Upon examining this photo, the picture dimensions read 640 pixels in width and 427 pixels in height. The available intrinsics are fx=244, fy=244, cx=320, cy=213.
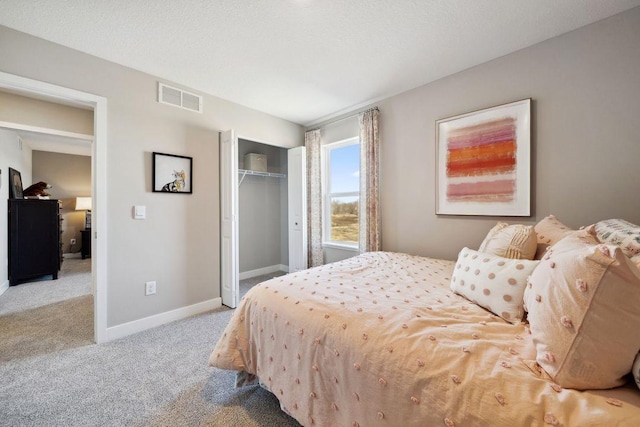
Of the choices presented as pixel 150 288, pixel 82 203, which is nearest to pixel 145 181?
pixel 150 288

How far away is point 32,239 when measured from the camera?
390 centimetres

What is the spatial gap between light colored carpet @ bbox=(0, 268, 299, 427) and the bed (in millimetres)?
232

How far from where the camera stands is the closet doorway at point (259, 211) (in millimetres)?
2982

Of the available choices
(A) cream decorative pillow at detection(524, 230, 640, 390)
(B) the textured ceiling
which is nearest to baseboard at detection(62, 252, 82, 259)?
(B) the textured ceiling

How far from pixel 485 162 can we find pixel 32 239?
642cm

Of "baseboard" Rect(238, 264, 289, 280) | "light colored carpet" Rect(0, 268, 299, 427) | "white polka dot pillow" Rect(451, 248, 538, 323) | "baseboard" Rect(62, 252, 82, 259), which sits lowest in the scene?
"light colored carpet" Rect(0, 268, 299, 427)

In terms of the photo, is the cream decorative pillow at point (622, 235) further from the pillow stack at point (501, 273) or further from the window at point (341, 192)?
the window at point (341, 192)

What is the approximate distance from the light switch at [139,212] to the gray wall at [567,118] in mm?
2958

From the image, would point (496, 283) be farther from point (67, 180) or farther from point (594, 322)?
point (67, 180)

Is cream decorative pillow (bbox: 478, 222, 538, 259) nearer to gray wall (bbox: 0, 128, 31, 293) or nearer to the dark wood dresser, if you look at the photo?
gray wall (bbox: 0, 128, 31, 293)

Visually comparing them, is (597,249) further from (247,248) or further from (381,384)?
(247,248)

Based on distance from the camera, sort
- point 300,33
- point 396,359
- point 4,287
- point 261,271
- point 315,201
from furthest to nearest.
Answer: point 261,271, point 315,201, point 4,287, point 300,33, point 396,359

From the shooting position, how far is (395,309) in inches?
47.7

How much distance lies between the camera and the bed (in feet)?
2.31
